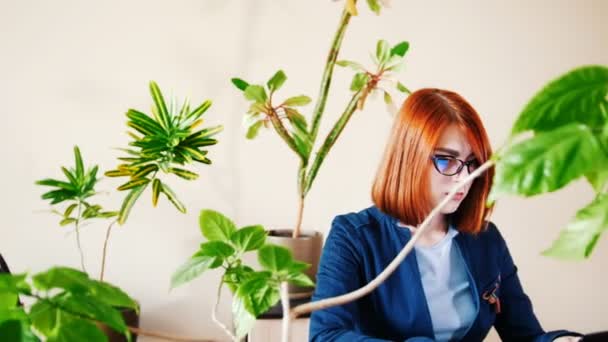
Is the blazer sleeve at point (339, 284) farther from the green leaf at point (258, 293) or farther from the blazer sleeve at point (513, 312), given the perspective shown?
the green leaf at point (258, 293)

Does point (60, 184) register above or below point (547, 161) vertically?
below

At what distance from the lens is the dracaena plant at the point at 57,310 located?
1.08 feet

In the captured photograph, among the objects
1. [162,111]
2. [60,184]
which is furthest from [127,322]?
[162,111]

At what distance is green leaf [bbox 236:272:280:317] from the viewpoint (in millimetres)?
470

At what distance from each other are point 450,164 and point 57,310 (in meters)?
1.03

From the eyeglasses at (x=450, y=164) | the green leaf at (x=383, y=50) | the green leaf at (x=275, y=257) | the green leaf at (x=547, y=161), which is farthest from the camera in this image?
the green leaf at (x=383, y=50)

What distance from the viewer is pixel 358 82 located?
1721 millimetres

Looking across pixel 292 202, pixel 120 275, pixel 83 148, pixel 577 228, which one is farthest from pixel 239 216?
pixel 577 228

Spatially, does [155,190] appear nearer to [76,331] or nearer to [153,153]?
[153,153]

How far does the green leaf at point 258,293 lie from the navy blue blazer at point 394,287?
68cm

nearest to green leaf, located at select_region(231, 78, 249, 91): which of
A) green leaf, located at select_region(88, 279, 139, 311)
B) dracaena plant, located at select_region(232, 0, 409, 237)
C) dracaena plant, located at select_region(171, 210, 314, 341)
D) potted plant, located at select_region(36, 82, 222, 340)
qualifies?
dracaena plant, located at select_region(232, 0, 409, 237)

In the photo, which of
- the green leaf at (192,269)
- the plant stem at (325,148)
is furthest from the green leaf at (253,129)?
the green leaf at (192,269)

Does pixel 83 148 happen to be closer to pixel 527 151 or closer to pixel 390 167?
pixel 390 167

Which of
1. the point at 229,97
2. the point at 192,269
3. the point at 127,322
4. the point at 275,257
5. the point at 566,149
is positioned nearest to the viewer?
the point at 566,149
